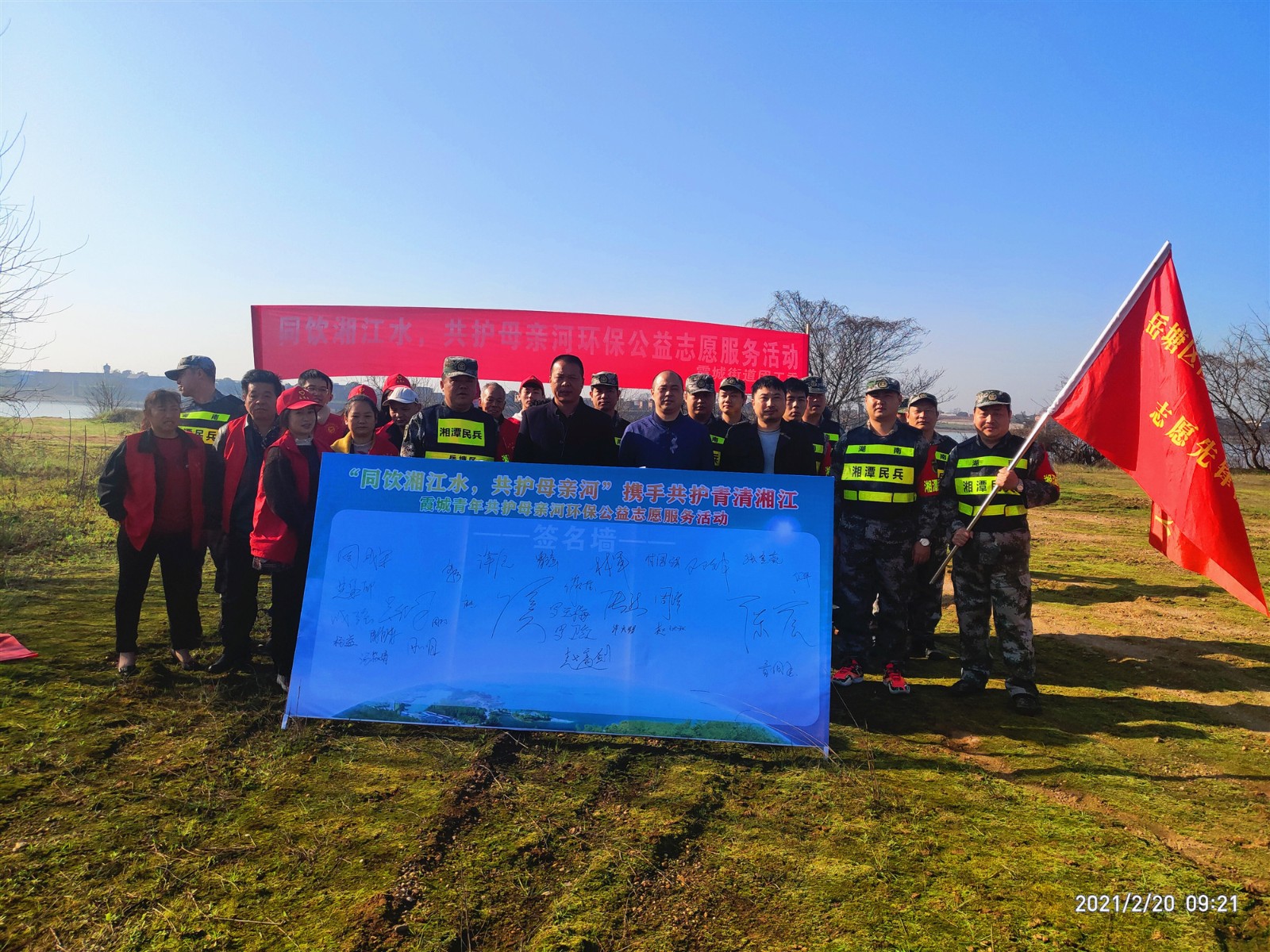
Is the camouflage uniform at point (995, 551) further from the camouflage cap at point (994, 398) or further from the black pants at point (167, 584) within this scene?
the black pants at point (167, 584)

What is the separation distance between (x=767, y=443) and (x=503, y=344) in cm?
417

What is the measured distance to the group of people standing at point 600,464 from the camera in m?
3.76

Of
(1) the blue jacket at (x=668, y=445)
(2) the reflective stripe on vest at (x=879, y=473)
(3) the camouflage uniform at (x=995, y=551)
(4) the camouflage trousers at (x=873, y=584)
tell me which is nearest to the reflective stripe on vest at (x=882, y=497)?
(2) the reflective stripe on vest at (x=879, y=473)

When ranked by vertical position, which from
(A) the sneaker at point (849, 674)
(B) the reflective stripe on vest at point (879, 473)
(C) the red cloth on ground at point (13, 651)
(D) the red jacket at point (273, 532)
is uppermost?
(B) the reflective stripe on vest at point (879, 473)

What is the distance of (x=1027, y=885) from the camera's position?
91.5 inches

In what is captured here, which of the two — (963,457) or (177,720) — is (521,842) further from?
(963,457)

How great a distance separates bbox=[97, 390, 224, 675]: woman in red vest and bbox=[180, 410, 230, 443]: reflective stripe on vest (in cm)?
78

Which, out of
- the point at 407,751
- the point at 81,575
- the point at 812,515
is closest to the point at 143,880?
the point at 407,751

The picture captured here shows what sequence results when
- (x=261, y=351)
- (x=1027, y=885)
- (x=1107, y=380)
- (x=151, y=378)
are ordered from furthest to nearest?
(x=151, y=378)
(x=261, y=351)
(x=1107, y=380)
(x=1027, y=885)

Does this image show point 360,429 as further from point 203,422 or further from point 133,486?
point 203,422

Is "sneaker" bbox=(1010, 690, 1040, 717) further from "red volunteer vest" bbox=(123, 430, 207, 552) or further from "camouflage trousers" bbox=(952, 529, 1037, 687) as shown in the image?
"red volunteer vest" bbox=(123, 430, 207, 552)

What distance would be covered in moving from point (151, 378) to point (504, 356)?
93.3m
